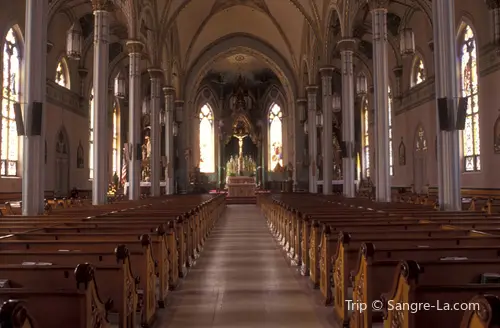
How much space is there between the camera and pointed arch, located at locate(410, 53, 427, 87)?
Answer: 86.5ft

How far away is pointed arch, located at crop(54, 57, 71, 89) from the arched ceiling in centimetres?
782

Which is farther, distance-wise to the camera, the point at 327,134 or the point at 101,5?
the point at 327,134

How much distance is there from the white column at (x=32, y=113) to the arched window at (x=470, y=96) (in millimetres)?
17251

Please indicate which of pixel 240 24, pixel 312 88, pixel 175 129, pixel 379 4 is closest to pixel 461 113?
pixel 379 4

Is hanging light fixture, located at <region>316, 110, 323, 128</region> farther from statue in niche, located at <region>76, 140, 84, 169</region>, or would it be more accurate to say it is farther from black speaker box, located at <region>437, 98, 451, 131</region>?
black speaker box, located at <region>437, 98, 451, 131</region>

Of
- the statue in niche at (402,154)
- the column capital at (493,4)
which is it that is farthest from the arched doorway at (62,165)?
Result: the column capital at (493,4)

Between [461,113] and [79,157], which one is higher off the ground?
[79,157]

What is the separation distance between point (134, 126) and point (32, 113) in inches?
353

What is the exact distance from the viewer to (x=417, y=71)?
90.1 feet

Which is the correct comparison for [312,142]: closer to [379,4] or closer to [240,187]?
[240,187]

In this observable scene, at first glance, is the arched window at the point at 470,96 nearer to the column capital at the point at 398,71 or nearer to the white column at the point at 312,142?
the column capital at the point at 398,71

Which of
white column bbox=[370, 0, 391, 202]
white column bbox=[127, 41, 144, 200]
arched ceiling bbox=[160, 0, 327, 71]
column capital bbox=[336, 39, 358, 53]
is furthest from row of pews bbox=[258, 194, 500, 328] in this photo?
arched ceiling bbox=[160, 0, 327, 71]

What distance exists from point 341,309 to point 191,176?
3236cm

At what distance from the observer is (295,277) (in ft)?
27.5
